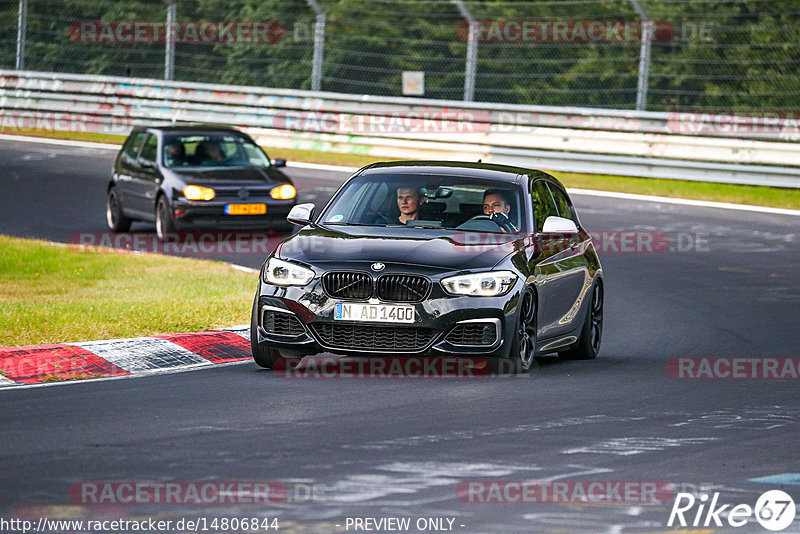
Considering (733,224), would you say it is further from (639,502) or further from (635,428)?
(639,502)

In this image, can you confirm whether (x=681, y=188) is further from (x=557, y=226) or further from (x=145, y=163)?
(x=557, y=226)

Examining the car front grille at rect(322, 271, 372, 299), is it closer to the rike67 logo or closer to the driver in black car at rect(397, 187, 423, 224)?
the driver in black car at rect(397, 187, 423, 224)

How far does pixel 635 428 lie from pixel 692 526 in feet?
7.52

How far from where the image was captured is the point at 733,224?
22234 millimetres

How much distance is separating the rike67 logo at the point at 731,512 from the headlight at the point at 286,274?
13.1 ft

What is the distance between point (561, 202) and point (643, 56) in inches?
539

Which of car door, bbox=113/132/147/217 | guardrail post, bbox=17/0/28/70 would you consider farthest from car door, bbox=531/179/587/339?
guardrail post, bbox=17/0/28/70

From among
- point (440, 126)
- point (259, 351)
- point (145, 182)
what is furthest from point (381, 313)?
point (440, 126)

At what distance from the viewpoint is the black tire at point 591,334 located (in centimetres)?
1223

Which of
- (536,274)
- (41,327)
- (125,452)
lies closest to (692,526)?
(125,452)

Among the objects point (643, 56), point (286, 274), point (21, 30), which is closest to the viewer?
point (286, 274)

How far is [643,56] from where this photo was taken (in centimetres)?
2589

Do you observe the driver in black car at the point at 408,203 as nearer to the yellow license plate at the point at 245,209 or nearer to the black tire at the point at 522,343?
the black tire at the point at 522,343

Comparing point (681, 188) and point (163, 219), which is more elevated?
point (681, 188)
